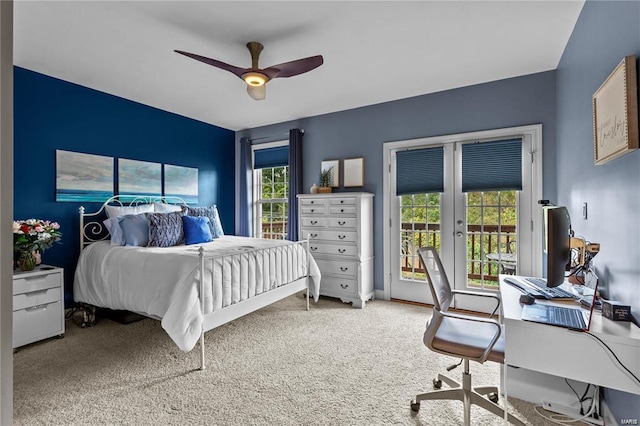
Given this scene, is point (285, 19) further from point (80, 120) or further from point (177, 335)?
point (80, 120)

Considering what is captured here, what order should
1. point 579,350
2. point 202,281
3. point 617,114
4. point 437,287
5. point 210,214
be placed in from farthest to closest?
point 210,214, point 202,281, point 437,287, point 617,114, point 579,350

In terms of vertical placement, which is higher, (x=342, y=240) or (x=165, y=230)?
(x=165, y=230)

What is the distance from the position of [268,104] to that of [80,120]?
7.15 feet

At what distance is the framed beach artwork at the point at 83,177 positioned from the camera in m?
3.48

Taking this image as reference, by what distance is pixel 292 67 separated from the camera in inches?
100

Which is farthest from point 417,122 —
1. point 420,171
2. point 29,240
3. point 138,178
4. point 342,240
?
point 29,240

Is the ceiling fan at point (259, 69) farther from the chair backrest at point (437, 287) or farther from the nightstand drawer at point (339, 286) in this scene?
the nightstand drawer at point (339, 286)

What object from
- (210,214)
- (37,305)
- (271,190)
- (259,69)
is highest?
(259,69)

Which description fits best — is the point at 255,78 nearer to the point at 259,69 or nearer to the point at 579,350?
the point at 259,69

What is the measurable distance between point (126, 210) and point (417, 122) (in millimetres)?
3739

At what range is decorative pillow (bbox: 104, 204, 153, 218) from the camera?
3.74m

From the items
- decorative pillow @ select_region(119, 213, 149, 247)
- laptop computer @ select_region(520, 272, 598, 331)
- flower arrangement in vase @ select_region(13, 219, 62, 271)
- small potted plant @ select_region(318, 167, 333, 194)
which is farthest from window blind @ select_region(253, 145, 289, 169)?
laptop computer @ select_region(520, 272, 598, 331)

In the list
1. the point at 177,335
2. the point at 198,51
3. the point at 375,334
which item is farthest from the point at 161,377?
the point at 198,51

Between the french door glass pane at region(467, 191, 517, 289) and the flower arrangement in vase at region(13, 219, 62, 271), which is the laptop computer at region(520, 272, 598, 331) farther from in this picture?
the flower arrangement in vase at region(13, 219, 62, 271)
